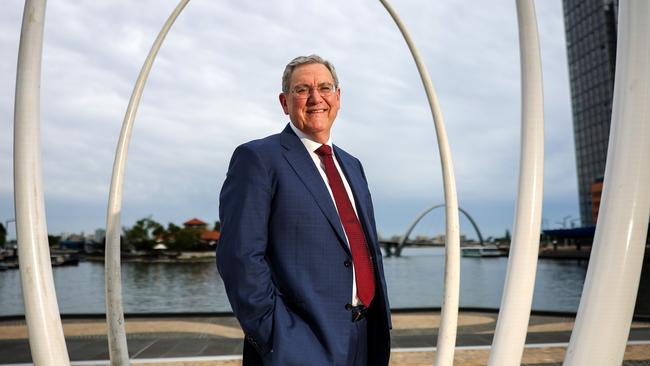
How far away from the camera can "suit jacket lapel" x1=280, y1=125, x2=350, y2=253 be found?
2396 millimetres

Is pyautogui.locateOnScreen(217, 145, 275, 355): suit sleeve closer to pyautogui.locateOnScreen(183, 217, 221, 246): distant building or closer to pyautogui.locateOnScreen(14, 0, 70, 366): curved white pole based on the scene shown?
pyautogui.locateOnScreen(14, 0, 70, 366): curved white pole

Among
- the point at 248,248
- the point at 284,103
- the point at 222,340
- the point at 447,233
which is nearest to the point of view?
the point at 248,248

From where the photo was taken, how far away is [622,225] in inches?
70.3

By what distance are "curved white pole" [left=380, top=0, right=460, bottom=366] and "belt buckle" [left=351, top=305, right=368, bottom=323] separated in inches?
136

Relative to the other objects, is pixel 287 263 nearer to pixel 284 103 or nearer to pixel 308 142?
pixel 308 142

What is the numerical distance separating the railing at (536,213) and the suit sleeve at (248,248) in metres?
0.88

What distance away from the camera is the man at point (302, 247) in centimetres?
220

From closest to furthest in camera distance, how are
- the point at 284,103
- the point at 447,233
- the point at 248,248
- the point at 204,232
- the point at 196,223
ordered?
the point at 248,248 < the point at 284,103 < the point at 447,233 < the point at 204,232 < the point at 196,223

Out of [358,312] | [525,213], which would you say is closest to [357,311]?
[358,312]

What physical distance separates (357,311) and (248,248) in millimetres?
582

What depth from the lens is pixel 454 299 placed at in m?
6.04

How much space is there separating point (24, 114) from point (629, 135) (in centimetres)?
271

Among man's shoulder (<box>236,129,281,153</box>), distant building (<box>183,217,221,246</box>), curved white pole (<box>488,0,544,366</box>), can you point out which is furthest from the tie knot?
distant building (<box>183,217,221,246</box>)

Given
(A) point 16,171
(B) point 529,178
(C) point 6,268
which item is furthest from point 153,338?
(C) point 6,268
